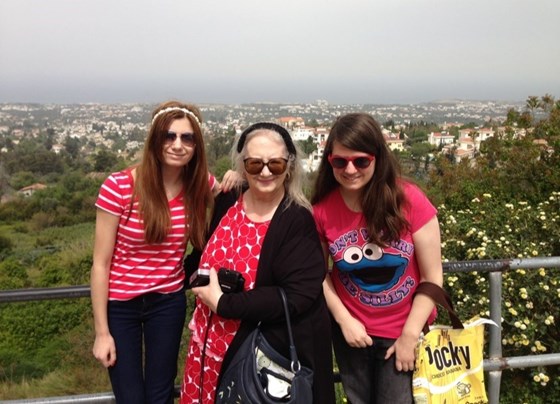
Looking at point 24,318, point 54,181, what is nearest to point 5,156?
point 54,181

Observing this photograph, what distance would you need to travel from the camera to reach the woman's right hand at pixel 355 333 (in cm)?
192

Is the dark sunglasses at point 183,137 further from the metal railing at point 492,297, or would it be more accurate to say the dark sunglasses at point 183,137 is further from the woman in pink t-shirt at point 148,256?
the metal railing at point 492,297

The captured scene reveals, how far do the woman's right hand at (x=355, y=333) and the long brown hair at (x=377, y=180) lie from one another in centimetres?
31

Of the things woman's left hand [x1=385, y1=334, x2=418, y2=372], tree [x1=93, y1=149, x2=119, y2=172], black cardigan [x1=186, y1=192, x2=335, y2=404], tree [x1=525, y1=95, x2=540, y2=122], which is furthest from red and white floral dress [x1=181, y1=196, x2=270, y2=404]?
tree [x1=93, y1=149, x2=119, y2=172]

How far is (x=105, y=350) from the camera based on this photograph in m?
1.90

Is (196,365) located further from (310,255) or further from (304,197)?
(304,197)

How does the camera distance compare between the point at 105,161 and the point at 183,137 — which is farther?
the point at 105,161

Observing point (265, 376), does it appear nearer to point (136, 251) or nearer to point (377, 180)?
point (136, 251)

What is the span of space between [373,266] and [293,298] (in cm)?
34

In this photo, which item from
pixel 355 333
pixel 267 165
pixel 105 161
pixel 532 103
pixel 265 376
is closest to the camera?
pixel 265 376

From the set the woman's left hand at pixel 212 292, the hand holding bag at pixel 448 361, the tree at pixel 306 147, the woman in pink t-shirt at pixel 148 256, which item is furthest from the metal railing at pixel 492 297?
the tree at pixel 306 147

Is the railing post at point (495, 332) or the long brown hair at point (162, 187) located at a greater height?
the long brown hair at point (162, 187)

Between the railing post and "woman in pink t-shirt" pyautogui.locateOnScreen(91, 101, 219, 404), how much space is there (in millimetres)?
1215

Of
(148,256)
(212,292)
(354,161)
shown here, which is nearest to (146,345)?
(148,256)
